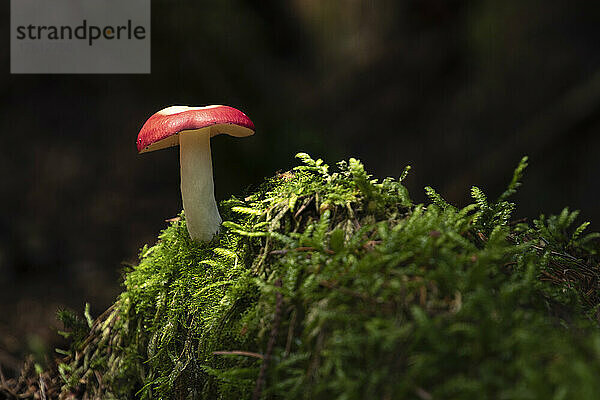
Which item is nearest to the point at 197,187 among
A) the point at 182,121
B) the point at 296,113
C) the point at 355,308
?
the point at 182,121

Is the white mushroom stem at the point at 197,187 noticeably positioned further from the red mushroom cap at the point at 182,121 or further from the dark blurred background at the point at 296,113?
the dark blurred background at the point at 296,113

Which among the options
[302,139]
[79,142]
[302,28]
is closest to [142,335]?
[302,139]

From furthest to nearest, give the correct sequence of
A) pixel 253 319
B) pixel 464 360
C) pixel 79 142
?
pixel 79 142 → pixel 253 319 → pixel 464 360

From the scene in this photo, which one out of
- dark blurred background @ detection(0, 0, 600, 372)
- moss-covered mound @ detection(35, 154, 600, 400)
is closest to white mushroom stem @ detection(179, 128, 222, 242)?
moss-covered mound @ detection(35, 154, 600, 400)

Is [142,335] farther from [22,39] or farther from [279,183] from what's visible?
[22,39]

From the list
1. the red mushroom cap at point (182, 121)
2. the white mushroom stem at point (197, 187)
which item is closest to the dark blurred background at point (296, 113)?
the white mushroom stem at point (197, 187)

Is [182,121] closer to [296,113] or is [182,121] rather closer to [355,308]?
[355,308]
